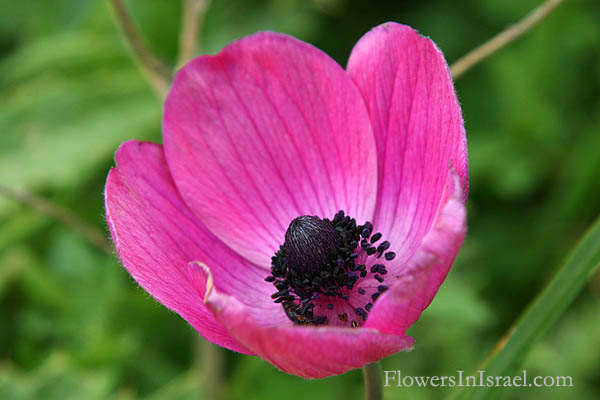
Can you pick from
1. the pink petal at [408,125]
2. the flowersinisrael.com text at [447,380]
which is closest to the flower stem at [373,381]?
the pink petal at [408,125]

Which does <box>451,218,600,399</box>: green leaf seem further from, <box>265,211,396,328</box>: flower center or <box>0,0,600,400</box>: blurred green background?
<box>0,0,600,400</box>: blurred green background

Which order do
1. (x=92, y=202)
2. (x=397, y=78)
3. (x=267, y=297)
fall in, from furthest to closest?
(x=92, y=202), (x=267, y=297), (x=397, y=78)

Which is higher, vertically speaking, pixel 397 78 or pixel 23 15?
pixel 23 15

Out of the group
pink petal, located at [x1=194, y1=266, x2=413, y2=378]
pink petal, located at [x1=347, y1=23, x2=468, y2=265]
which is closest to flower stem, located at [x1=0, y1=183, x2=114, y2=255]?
pink petal, located at [x1=347, y1=23, x2=468, y2=265]

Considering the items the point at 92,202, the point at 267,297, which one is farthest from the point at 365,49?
the point at 92,202

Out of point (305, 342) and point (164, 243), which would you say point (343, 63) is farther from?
point (305, 342)

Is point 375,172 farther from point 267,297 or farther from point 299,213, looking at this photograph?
point 267,297

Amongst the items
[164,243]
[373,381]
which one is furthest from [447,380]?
[164,243]
